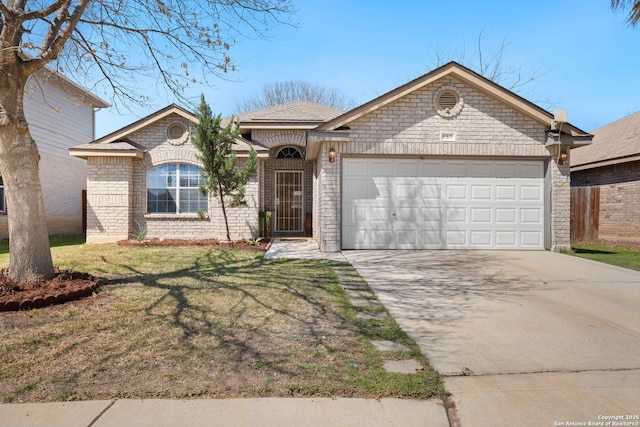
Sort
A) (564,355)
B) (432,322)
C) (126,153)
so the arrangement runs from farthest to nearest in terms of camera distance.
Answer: (126,153) → (432,322) → (564,355)

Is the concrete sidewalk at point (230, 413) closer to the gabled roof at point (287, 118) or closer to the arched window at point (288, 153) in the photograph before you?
the gabled roof at point (287, 118)

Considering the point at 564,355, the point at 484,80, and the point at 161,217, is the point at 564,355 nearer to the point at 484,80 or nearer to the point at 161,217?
the point at 484,80

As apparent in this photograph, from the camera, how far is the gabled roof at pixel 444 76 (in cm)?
1054

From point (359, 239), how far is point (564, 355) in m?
7.24

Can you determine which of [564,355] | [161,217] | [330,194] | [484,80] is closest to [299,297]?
[564,355]

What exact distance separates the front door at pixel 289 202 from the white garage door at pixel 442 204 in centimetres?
514

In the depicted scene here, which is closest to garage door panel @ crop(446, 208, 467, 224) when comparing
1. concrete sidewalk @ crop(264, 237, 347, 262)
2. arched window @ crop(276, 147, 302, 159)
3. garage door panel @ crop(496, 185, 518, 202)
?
garage door panel @ crop(496, 185, 518, 202)

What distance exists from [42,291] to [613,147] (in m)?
17.7

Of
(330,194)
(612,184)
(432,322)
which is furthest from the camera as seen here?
(612,184)

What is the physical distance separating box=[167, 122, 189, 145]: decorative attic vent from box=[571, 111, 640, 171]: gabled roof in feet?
47.8

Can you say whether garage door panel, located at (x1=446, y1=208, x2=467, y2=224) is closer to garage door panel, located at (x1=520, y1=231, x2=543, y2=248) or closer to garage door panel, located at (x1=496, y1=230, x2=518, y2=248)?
garage door panel, located at (x1=496, y1=230, x2=518, y2=248)

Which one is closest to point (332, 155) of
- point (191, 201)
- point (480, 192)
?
Answer: point (480, 192)

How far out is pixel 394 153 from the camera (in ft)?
35.5

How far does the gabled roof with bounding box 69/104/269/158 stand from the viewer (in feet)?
42.1
